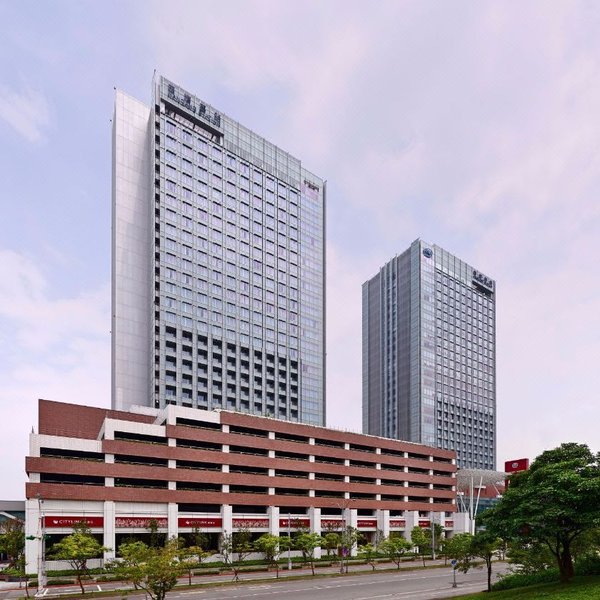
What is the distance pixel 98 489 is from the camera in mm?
80500

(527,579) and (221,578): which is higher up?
(527,579)

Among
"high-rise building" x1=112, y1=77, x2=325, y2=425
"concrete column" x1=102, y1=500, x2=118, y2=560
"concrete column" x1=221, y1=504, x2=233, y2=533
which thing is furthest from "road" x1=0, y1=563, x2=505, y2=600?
A: "high-rise building" x1=112, y1=77, x2=325, y2=425

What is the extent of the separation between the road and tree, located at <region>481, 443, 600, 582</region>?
16607mm

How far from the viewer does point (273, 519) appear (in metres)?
101

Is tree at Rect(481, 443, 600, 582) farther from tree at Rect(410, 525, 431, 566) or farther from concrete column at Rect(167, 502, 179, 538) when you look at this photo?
tree at Rect(410, 525, 431, 566)

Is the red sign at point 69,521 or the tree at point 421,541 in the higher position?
the red sign at point 69,521

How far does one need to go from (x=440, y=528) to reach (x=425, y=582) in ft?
183

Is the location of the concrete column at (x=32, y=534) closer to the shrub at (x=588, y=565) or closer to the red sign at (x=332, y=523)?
the red sign at (x=332, y=523)

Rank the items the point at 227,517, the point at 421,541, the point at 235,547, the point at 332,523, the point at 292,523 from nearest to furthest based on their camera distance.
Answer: the point at 235,547 < the point at 227,517 < the point at 421,541 < the point at 292,523 < the point at 332,523

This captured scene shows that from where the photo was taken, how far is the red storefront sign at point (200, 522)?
8975 centimetres

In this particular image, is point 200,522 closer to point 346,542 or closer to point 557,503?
point 346,542

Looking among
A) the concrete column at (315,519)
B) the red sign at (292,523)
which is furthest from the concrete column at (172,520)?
the concrete column at (315,519)

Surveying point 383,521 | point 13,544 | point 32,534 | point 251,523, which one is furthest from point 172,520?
point 383,521

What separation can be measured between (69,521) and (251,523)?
32.2 metres
